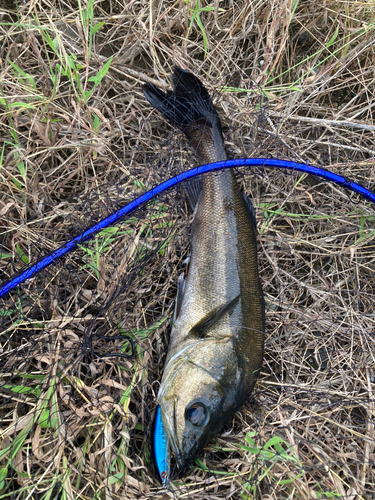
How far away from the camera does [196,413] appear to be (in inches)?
93.2

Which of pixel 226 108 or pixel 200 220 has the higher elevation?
pixel 226 108

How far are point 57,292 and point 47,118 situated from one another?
4.81 ft

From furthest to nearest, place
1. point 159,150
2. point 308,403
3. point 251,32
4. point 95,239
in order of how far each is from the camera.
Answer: point 251,32 → point 159,150 → point 308,403 → point 95,239

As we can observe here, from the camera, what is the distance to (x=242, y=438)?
2730 millimetres

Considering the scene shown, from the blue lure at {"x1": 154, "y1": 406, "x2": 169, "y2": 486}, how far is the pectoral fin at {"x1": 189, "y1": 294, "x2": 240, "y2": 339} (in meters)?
0.65

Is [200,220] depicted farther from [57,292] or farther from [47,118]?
[47,118]

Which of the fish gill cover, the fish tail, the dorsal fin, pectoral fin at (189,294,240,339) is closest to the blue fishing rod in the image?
the fish gill cover

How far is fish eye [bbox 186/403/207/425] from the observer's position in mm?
2350

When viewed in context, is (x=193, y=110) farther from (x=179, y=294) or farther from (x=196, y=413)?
(x=196, y=413)

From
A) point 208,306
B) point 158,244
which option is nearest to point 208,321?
point 208,306

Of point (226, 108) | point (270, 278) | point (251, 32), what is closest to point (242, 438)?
point (270, 278)

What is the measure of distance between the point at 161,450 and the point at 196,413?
387 mm

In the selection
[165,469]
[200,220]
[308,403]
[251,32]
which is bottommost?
[308,403]

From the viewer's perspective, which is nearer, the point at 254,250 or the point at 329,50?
the point at 254,250
